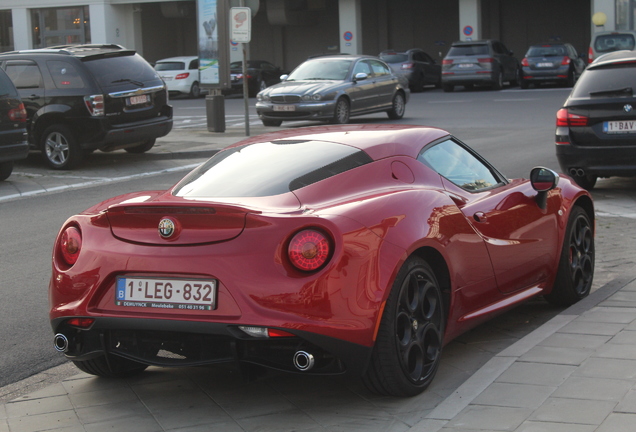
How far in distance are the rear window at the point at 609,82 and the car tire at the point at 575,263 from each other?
14.9 feet

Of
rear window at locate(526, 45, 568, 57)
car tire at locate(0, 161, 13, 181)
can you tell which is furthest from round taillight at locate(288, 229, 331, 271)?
rear window at locate(526, 45, 568, 57)

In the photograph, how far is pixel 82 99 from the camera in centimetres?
1448

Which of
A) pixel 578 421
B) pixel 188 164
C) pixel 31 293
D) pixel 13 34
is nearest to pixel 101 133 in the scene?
pixel 188 164

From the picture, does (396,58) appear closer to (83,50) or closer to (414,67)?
(414,67)

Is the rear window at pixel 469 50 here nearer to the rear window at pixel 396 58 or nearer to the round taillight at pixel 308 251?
the rear window at pixel 396 58

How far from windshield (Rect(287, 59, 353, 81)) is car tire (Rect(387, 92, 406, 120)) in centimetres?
171

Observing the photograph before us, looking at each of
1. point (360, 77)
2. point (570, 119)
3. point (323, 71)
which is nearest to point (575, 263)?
point (570, 119)

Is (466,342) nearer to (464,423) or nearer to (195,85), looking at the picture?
(464,423)

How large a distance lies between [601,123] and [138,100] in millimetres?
7591

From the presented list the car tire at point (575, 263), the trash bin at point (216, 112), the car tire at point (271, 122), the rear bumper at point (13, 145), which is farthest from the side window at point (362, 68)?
the car tire at point (575, 263)

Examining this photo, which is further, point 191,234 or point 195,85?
point 195,85

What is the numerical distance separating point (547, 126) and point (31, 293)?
570 inches

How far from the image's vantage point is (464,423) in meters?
3.77

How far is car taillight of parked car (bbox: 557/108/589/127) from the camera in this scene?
10602 mm
